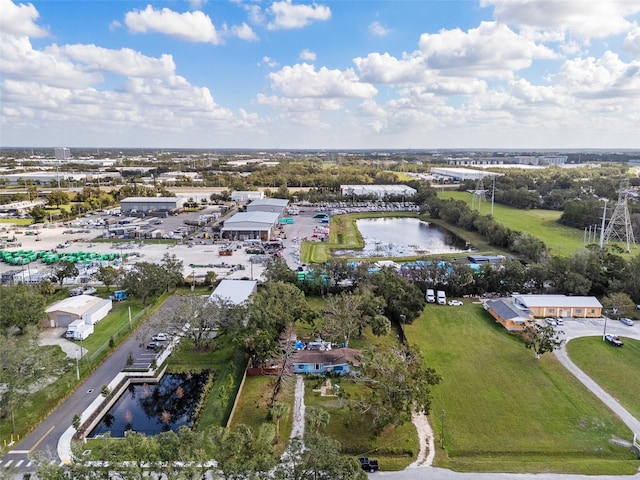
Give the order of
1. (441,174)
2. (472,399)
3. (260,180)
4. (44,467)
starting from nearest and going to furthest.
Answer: (44,467) < (472,399) < (260,180) < (441,174)

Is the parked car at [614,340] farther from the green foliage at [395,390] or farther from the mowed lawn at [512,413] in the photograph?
the green foliage at [395,390]

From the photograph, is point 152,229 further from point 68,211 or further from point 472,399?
point 472,399

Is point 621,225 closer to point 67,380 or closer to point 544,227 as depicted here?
point 544,227

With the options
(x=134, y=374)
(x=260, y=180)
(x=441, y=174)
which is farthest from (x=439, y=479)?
(x=441, y=174)

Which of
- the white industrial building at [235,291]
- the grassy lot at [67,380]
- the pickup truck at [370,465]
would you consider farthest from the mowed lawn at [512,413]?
the grassy lot at [67,380]

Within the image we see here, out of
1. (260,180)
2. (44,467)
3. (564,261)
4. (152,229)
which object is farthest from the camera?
(260,180)

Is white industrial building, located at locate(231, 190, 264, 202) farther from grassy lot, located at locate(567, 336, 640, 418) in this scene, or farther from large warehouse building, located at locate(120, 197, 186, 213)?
grassy lot, located at locate(567, 336, 640, 418)

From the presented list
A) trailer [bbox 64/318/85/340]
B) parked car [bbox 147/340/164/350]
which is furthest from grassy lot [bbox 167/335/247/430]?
trailer [bbox 64/318/85/340]
